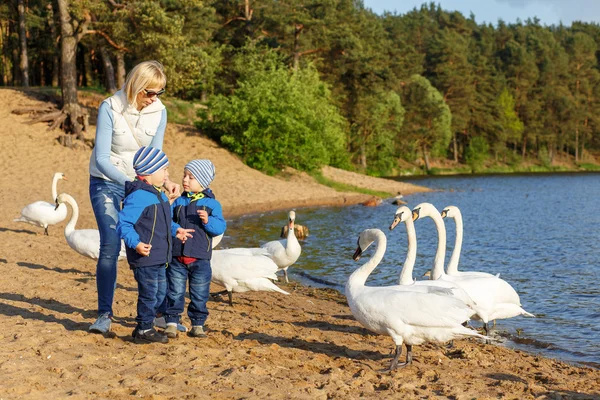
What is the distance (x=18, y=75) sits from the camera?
2126 inches

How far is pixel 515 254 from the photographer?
17.3 m

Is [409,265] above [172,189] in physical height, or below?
below

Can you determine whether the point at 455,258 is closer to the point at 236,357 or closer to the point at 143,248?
the point at 236,357

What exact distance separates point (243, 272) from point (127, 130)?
3316 mm

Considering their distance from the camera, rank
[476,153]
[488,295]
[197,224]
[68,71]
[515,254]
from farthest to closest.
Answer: [476,153]
[68,71]
[515,254]
[488,295]
[197,224]

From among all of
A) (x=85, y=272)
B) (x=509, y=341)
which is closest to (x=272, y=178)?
(x=85, y=272)

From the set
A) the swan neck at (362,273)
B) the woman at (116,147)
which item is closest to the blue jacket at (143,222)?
the woman at (116,147)

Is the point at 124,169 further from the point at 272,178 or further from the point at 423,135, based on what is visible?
the point at 423,135

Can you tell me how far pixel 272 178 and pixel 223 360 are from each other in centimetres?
2862

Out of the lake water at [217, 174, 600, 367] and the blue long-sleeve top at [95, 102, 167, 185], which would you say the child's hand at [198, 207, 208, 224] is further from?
the lake water at [217, 174, 600, 367]

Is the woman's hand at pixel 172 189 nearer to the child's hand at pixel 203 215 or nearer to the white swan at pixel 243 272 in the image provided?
the child's hand at pixel 203 215

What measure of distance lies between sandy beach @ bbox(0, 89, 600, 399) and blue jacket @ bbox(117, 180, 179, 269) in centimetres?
86

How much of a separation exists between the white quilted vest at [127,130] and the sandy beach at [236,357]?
1.69 m

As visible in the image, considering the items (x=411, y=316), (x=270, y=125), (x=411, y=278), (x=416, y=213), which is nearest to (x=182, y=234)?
(x=411, y=316)
